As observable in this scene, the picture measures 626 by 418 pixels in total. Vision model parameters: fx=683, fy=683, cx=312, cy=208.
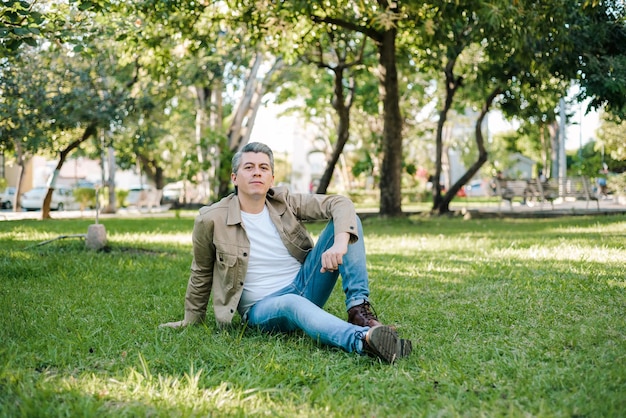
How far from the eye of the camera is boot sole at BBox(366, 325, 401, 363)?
3433mm

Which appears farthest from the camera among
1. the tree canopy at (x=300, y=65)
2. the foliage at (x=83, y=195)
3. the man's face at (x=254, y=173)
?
the foliage at (x=83, y=195)

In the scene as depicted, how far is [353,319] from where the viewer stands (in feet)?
12.8

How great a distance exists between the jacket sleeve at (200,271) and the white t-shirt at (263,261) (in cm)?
23

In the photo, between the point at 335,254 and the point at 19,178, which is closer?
the point at 335,254

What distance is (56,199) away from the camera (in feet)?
103

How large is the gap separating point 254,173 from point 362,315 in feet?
3.46

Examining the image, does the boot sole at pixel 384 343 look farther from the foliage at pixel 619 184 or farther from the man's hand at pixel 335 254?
the foliage at pixel 619 184

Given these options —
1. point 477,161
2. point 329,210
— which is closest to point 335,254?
point 329,210

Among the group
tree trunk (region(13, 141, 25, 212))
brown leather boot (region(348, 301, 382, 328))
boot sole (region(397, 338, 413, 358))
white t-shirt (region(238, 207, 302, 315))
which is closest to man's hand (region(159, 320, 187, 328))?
white t-shirt (region(238, 207, 302, 315))

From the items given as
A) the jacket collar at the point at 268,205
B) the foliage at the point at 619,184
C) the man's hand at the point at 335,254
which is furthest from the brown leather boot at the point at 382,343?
the foliage at the point at 619,184

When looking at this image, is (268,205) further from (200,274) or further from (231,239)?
(200,274)

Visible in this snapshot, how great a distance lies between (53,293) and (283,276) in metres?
2.70

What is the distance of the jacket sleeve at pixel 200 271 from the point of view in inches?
162

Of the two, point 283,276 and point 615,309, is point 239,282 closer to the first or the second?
point 283,276
